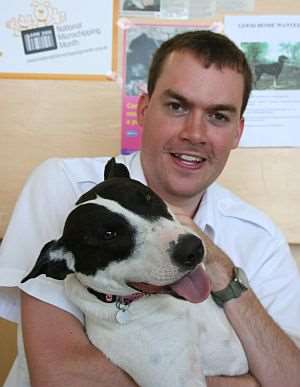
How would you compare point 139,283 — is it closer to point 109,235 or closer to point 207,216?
point 109,235

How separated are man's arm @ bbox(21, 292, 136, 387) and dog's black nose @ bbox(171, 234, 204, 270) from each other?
Answer: 296mm

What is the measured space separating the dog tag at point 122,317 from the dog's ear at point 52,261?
0.42ft

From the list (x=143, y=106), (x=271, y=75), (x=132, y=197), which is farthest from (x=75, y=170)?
(x=271, y=75)

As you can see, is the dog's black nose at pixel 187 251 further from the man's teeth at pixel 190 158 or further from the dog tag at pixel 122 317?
the man's teeth at pixel 190 158

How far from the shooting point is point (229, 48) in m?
1.34

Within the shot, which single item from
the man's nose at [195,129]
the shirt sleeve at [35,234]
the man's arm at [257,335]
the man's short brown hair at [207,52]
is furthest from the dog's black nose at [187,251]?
the man's short brown hair at [207,52]

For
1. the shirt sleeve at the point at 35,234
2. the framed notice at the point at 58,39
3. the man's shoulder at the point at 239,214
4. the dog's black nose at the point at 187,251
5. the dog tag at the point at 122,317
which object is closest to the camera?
the dog's black nose at the point at 187,251

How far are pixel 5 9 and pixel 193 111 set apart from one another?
0.77 m

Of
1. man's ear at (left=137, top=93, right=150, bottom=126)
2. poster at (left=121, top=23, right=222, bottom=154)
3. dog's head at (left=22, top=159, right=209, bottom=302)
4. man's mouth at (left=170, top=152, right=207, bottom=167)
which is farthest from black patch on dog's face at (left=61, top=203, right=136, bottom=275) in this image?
poster at (left=121, top=23, right=222, bottom=154)

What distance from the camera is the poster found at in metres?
1.67

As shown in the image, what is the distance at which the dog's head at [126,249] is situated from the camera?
2.89 feet

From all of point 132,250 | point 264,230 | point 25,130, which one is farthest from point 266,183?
point 132,250

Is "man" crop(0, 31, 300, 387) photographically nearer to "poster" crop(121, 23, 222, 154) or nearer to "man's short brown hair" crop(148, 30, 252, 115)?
"man's short brown hair" crop(148, 30, 252, 115)

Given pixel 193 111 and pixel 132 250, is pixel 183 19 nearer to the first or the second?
pixel 193 111
